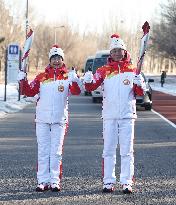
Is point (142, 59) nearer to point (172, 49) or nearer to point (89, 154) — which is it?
point (89, 154)

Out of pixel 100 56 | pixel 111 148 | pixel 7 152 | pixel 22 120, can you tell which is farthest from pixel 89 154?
pixel 100 56

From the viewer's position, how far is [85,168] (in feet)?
30.0

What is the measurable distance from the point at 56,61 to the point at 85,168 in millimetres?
2372

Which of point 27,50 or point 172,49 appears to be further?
point 172,49

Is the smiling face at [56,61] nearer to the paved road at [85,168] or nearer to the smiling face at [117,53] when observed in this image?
the smiling face at [117,53]

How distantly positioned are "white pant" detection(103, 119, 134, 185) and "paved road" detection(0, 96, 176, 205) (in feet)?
0.77

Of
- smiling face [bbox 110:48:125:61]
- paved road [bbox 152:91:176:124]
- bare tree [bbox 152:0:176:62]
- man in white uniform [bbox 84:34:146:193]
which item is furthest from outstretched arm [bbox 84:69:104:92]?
bare tree [bbox 152:0:176:62]

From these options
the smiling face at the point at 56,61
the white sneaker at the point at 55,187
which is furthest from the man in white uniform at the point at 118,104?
the white sneaker at the point at 55,187

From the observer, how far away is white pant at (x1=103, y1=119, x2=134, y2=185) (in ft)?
24.0

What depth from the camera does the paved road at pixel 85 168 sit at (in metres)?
6.93

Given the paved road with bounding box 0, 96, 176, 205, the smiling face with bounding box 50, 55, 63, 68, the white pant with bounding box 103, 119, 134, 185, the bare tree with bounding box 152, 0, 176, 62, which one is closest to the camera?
the paved road with bounding box 0, 96, 176, 205

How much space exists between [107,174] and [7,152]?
13.1ft

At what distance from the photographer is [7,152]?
1090 centimetres

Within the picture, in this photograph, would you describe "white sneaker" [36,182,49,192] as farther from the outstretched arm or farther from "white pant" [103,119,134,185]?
the outstretched arm
